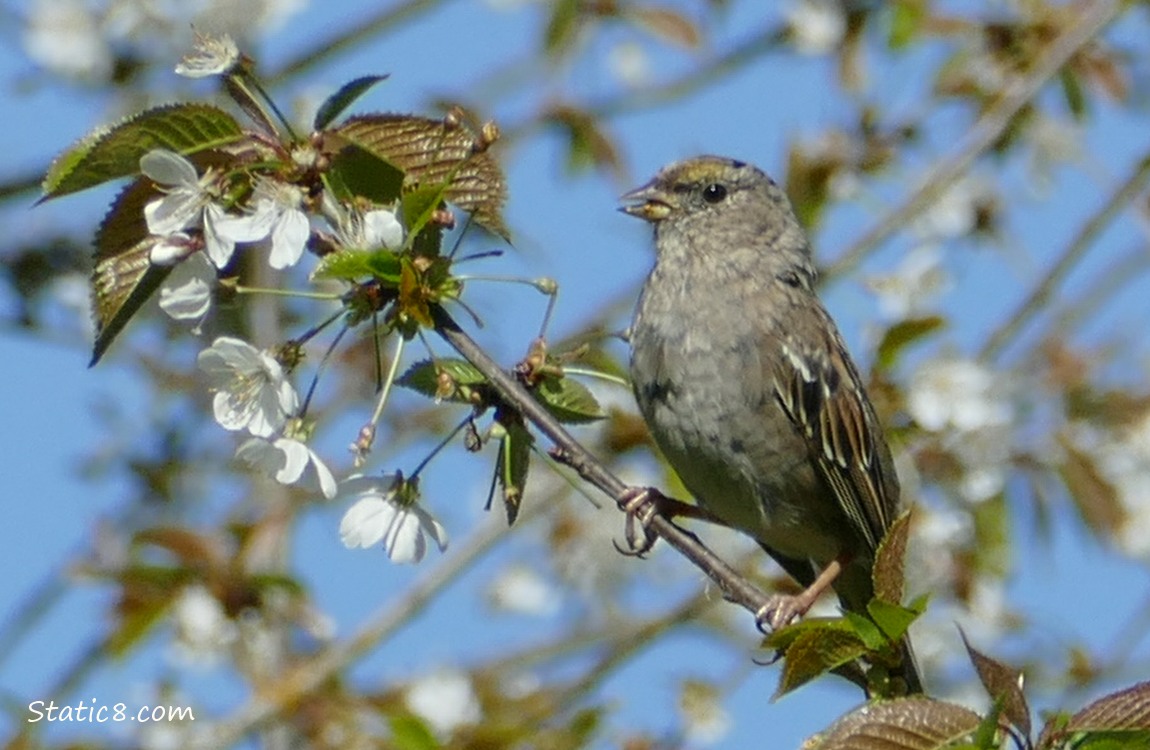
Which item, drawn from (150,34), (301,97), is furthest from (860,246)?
(150,34)

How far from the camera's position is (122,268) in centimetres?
227

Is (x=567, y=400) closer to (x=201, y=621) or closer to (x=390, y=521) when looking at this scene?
(x=390, y=521)

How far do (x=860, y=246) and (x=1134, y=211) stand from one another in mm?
892

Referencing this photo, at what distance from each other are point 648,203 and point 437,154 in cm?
174

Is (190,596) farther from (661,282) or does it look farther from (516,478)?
(516,478)

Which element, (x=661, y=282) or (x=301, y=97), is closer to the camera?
(x=661, y=282)

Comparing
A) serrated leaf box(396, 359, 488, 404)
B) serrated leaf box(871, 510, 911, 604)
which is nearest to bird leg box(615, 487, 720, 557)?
serrated leaf box(396, 359, 488, 404)

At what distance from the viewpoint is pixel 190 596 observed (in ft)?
13.7

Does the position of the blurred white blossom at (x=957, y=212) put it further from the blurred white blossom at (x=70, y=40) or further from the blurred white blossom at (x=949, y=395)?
the blurred white blossom at (x=70, y=40)

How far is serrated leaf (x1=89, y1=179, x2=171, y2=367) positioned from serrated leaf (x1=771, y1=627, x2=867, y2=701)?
944 millimetres

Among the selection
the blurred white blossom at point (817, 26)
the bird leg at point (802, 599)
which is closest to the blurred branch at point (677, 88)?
the blurred white blossom at point (817, 26)

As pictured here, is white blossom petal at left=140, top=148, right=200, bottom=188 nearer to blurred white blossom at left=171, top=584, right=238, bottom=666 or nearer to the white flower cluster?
the white flower cluster

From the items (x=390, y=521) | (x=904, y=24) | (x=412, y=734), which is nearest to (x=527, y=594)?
(x=904, y=24)

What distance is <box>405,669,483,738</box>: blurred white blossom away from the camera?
4.29 metres
